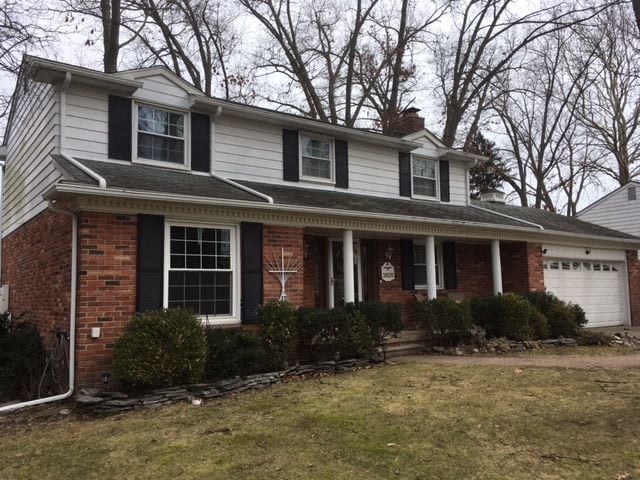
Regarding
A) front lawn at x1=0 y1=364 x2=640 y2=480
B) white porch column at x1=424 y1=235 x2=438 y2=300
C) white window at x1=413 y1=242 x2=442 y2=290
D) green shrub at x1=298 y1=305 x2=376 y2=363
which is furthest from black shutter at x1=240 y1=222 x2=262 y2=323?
white window at x1=413 y1=242 x2=442 y2=290

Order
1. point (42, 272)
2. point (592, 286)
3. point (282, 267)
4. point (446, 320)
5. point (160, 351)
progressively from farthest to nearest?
point (592, 286), point (446, 320), point (282, 267), point (42, 272), point (160, 351)

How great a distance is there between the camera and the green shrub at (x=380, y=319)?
886 cm

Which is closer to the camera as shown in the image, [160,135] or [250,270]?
[250,270]

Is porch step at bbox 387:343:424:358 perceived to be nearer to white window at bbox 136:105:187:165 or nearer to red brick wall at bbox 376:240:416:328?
red brick wall at bbox 376:240:416:328

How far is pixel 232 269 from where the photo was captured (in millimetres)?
8367

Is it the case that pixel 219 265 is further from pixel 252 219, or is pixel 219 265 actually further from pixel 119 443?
pixel 119 443

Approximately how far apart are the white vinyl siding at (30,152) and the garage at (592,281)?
470 inches

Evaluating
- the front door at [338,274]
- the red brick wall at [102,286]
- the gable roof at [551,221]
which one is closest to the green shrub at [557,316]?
the gable roof at [551,221]

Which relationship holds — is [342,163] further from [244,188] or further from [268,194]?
[244,188]

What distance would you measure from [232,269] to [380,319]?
109 inches

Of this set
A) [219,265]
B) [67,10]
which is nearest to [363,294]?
[219,265]

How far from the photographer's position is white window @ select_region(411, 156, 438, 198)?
13.2m

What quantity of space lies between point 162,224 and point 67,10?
10775mm

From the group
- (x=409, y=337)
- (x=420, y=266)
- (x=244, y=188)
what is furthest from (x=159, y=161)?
(x=420, y=266)
